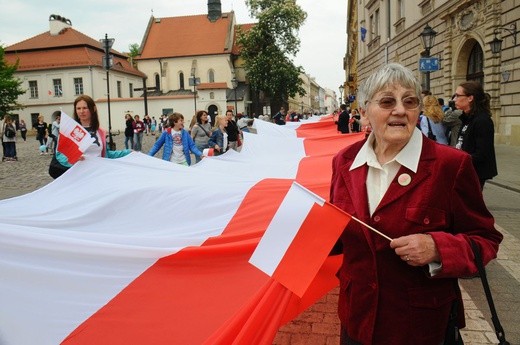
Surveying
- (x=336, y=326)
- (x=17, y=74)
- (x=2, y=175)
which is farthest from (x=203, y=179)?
(x=17, y=74)

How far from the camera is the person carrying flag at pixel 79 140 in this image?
18.0ft

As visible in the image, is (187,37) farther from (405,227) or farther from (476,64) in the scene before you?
(405,227)

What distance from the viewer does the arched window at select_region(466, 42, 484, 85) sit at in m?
19.7

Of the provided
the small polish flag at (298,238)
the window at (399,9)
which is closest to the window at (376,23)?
the window at (399,9)

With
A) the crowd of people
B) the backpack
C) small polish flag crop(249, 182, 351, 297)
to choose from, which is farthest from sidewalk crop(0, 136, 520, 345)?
the backpack

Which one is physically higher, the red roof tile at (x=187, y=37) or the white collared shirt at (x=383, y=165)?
the red roof tile at (x=187, y=37)

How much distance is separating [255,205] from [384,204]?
2.16m

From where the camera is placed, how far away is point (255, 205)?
3.94 metres

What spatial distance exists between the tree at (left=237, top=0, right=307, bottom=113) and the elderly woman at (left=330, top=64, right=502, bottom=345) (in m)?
56.6

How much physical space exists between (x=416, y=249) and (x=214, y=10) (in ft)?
284

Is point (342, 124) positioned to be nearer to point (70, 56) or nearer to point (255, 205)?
point (255, 205)

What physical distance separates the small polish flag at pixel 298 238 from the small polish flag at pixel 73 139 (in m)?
4.17

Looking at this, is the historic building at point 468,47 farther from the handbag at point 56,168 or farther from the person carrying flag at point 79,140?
the handbag at point 56,168

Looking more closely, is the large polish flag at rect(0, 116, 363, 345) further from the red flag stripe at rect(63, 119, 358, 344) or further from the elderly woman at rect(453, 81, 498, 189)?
the elderly woman at rect(453, 81, 498, 189)
